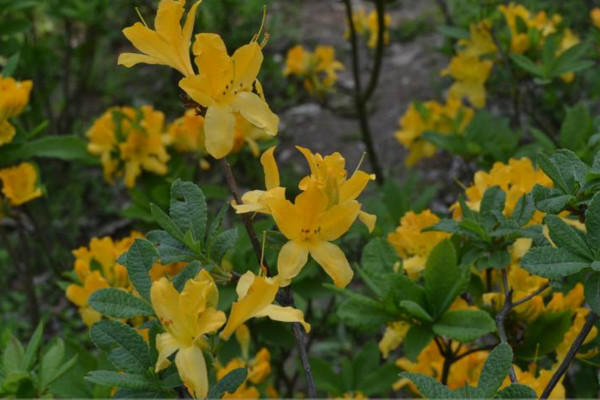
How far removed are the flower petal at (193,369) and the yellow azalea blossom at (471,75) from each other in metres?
1.83

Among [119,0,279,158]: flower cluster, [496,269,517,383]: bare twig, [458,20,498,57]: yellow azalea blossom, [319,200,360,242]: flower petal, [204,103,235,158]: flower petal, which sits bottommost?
[496,269,517,383]: bare twig

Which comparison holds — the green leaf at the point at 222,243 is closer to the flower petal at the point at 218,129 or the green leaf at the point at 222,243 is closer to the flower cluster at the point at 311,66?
the flower petal at the point at 218,129

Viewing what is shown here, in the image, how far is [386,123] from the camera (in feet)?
13.6

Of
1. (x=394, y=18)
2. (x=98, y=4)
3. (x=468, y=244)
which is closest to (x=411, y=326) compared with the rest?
(x=468, y=244)

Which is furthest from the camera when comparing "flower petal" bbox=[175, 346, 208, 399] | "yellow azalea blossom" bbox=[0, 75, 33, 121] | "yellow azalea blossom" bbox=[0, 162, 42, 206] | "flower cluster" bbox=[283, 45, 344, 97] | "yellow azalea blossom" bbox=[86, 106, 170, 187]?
"flower cluster" bbox=[283, 45, 344, 97]

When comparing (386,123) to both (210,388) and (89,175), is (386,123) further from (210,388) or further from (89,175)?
(210,388)

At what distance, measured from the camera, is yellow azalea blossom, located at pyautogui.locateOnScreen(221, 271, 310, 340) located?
3.10 feet

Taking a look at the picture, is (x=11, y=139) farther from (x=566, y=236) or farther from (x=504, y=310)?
(x=566, y=236)

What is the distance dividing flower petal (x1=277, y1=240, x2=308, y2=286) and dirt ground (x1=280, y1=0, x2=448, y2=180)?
8.29 ft

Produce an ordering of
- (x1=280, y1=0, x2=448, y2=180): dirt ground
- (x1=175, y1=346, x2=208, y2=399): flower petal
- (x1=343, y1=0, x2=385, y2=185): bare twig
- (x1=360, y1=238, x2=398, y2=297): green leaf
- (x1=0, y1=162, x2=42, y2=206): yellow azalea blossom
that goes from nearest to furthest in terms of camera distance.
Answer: (x1=175, y1=346, x2=208, y2=399): flower petal
(x1=360, y1=238, x2=398, y2=297): green leaf
(x1=0, y1=162, x2=42, y2=206): yellow azalea blossom
(x1=343, y1=0, x2=385, y2=185): bare twig
(x1=280, y1=0, x2=448, y2=180): dirt ground

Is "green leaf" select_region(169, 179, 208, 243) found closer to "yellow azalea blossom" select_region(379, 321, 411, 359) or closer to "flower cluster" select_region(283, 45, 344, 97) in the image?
"yellow azalea blossom" select_region(379, 321, 411, 359)

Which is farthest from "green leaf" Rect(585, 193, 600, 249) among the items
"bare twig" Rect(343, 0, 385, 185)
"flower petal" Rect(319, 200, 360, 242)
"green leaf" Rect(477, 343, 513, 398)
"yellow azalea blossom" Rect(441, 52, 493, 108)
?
"bare twig" Rect(343, 0, 385, 185)

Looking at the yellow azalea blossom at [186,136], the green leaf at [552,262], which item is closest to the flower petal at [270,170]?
the green leaf at [552,262]

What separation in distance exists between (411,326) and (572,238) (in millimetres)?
417
